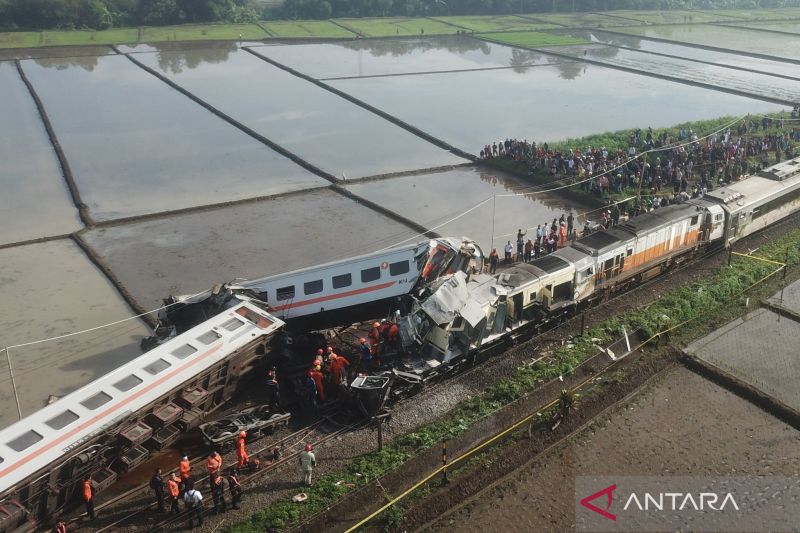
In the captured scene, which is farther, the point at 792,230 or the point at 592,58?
the point at 592,58

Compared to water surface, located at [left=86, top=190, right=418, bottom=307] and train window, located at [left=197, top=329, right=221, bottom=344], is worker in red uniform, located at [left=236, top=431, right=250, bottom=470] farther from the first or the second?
water surface, located at [left=86, top=190, right=418, bottom=307]

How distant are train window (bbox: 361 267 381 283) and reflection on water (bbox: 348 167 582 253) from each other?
922cm

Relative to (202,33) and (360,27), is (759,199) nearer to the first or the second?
(360,27)

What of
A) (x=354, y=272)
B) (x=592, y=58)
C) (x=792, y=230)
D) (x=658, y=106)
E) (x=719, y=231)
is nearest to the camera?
(x=354, y=272)

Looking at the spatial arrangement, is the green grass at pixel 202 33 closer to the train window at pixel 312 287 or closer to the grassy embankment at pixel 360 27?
the grassy embankment at pixel 360 27

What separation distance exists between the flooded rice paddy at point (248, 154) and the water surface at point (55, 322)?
0.08 m

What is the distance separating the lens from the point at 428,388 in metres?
21.1

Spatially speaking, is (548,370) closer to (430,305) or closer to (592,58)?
(430,305)

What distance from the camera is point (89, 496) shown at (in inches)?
637

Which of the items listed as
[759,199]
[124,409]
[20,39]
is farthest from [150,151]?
[20,39]

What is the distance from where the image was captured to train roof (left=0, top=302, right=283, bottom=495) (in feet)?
52.3

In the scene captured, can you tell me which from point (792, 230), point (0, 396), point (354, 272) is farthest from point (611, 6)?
point (0, 396)

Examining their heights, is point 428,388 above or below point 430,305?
below

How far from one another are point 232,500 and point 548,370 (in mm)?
10469
